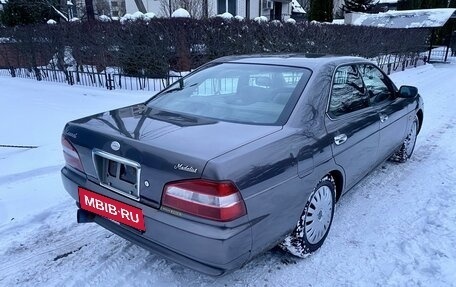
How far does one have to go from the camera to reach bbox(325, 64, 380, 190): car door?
2732 millimetres

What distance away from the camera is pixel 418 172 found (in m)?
4.40

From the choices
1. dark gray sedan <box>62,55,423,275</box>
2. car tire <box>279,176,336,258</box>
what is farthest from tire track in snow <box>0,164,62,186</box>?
car tire <box>279,176,336,258</box>

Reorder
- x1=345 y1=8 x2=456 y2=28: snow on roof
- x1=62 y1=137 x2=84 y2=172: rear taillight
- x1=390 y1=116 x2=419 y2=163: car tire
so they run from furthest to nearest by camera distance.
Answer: x1=345 y1=8 x2=456 y2=28: snow on roof, x1=390 y1=116 x2=419 y2=163: car tire, x1=62 y1=137 x2=84 y2=172: rear taillight

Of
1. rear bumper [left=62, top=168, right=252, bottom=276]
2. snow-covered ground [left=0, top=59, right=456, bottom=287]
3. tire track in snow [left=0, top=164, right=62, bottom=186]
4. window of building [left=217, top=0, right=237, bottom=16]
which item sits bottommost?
snow-covered ground [left=0, top=59, right=456, bottom=287]

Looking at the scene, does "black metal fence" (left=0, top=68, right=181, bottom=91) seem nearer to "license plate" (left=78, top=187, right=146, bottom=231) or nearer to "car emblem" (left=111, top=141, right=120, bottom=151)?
"license plate" (left=78, top=187, right=146, bottom=231)

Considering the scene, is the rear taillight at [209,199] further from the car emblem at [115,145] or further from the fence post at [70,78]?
the fence post at [70,78]

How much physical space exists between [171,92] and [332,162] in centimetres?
157

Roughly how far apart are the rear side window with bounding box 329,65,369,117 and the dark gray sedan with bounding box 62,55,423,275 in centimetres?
1

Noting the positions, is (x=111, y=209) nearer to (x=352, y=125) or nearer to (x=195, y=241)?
(x=195, y=241)

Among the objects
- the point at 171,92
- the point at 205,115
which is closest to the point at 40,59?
the point at 171,92

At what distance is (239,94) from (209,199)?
48.3 inches

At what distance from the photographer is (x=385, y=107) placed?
11.8ft

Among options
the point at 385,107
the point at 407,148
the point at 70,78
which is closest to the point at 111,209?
the point at 385,107

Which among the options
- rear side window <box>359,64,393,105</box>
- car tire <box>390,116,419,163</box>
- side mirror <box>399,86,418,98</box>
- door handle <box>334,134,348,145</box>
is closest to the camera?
door handle <box>334,134,348,145</box>
